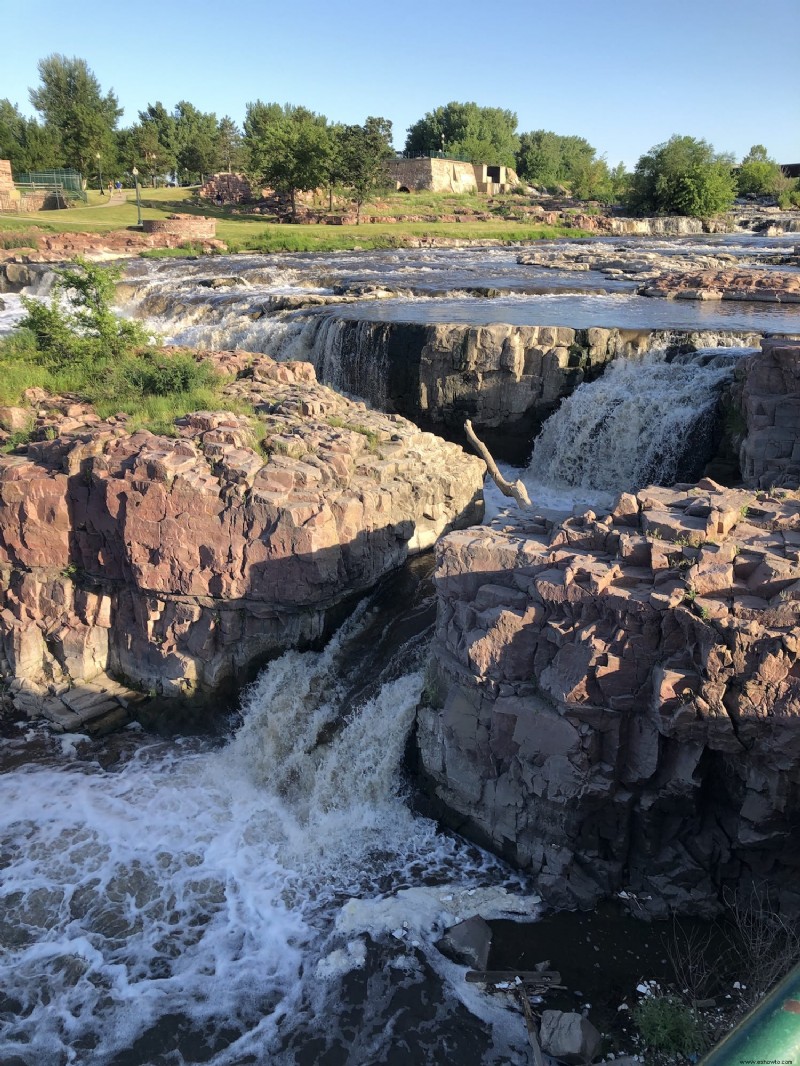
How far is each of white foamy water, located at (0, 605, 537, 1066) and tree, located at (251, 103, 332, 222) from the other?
133 ft

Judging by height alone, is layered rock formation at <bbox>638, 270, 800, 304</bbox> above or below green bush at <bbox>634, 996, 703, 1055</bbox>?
above

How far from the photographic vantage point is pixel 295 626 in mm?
10000

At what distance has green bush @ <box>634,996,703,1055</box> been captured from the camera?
229 inches

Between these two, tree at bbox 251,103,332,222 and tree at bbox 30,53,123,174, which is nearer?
tree at bbox 251,103,332,222

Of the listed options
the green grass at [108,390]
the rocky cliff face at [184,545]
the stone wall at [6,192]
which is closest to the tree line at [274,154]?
the stone wall at [6,192]

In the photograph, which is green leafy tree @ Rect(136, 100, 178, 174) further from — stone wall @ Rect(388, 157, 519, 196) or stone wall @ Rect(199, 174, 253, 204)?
stone wall @ Rect(388, 157, 519, 196)

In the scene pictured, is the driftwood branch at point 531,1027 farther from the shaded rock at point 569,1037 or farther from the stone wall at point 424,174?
the stone wall at point 424,174

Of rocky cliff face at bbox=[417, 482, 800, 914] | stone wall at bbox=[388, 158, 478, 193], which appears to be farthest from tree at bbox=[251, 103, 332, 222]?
rocky cliff face at bbox=[417, 482, 800, 914]

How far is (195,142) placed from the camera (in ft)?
196

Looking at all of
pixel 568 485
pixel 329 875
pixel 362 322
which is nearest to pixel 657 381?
pixel 568 485

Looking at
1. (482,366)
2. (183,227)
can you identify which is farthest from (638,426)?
(183,227)

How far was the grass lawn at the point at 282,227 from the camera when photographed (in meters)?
36.3

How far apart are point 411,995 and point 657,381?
11.5 meters

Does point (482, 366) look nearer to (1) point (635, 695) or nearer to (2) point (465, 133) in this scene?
(1) point (635, 695)
